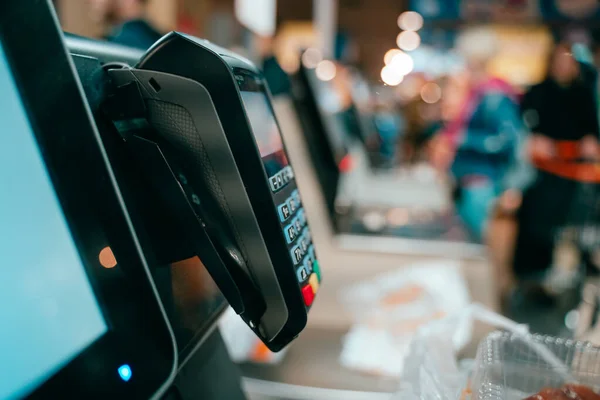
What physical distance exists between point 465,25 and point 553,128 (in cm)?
286

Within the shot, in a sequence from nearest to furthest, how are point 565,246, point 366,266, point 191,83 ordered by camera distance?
1. point 191,83
2. point 366,266
3. point 565,246

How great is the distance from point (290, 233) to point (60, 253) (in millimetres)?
181

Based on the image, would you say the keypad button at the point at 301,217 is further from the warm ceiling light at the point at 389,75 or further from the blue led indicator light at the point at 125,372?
the warm ceiling light at the point at 389,75

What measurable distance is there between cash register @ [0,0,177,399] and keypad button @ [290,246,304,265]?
118mm

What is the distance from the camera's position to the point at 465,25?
18.4 feet

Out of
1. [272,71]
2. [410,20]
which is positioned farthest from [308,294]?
[410,20]

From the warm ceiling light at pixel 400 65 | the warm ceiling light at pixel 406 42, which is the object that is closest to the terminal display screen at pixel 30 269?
the warm ceiling light at pixel 400 65

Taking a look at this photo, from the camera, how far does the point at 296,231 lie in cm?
47

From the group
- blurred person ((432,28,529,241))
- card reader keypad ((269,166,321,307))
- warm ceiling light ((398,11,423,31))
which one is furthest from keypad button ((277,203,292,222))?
warm ceiling light ((398,11,423,31))

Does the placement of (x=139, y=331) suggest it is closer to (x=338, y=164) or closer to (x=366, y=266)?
(x=366, y=266)

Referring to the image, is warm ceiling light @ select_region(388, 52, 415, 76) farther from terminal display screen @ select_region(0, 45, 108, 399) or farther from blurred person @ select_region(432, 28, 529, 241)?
blurred person @ select_region(432, 28, 529, 241)

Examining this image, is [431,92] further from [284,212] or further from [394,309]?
[284,212]

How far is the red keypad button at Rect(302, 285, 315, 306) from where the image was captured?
46cm

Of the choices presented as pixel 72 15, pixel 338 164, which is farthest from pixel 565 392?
pixel 72 15
